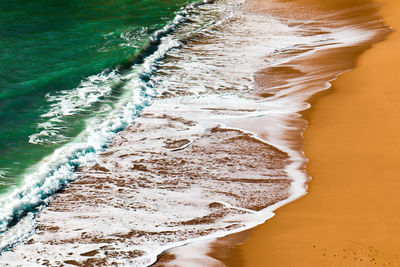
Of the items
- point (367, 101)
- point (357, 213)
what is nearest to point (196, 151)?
point (357, 213)

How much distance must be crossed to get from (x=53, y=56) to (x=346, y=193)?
31.1 ft

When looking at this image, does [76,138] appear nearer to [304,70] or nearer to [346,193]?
[346,193]

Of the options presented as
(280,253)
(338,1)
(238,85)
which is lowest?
(280,253)

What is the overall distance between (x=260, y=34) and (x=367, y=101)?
709cm

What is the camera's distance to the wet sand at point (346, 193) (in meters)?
5.28

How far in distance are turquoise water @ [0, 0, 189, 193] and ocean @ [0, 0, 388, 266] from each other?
0.15 ft

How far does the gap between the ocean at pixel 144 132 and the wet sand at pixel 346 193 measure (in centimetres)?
31

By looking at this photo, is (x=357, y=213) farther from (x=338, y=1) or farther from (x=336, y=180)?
(x=338, y=1)

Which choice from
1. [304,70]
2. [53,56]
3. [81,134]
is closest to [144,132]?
[81,134]

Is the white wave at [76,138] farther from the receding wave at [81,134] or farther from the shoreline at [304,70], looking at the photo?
the shoreline at [304,70]

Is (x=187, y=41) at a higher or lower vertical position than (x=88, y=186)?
higher

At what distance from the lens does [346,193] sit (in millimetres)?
6422

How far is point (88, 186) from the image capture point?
23.0ft

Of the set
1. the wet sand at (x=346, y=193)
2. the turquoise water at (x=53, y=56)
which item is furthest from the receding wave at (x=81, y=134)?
the wet sand at (x=346, y=193)
